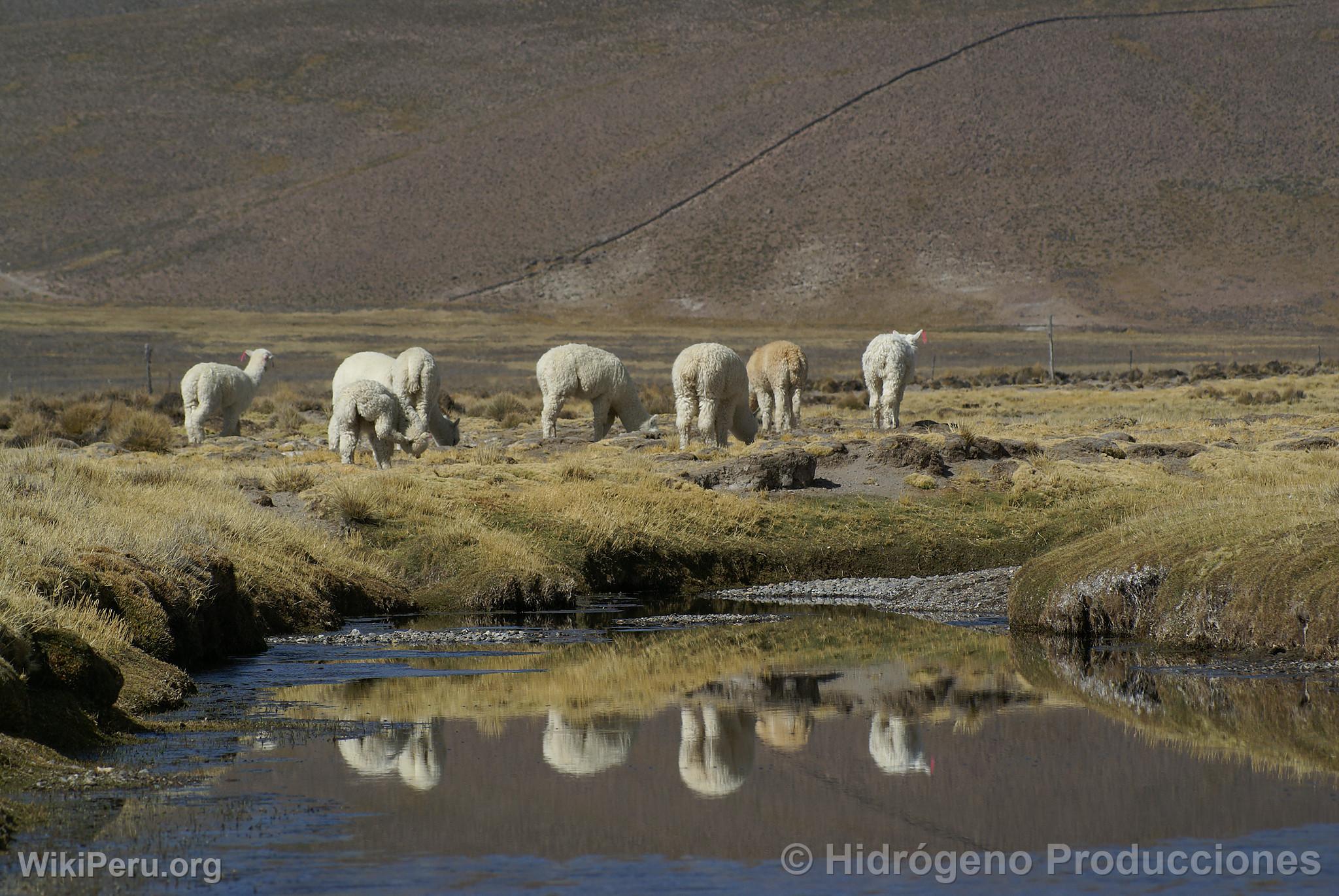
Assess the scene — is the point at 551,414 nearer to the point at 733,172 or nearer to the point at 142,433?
the point at 142,433

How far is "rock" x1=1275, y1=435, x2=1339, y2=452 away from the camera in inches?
1062

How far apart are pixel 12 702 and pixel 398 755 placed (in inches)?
90.5

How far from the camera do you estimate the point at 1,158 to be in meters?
138

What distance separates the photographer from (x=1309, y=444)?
27344mm

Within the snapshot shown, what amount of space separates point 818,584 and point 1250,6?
463 ft

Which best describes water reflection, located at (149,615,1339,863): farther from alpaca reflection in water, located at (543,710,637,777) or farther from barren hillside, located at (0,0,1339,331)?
barren hillside, located at (0,0,1339,331)

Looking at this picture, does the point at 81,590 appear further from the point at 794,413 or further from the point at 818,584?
the point at 794,413

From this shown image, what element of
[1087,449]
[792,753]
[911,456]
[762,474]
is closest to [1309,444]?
[1087,449]

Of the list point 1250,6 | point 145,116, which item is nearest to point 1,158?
point 145,116

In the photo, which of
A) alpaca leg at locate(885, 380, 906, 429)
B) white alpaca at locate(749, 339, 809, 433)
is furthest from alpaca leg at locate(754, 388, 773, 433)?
alpaca leg at locate(885, 380, 906, 429)

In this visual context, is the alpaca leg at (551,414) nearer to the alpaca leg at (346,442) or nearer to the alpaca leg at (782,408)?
the alpaca leg at (782,408)

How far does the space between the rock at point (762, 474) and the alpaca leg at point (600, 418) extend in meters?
8.32

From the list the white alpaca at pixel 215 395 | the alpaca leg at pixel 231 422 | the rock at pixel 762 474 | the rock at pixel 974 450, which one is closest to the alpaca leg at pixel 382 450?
the rock at pixel 762 474

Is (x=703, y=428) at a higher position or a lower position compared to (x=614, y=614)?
higher
